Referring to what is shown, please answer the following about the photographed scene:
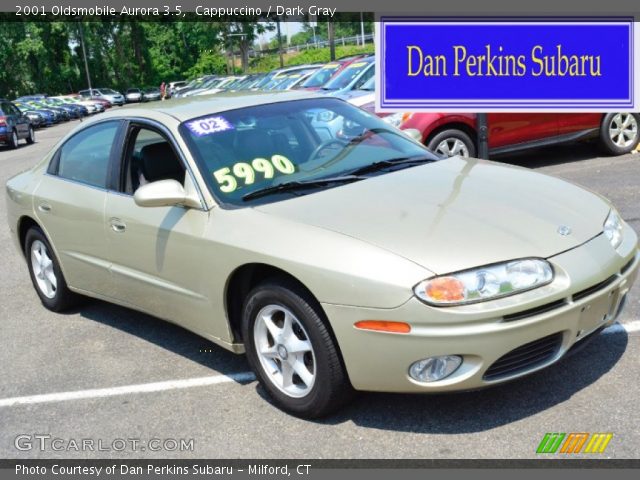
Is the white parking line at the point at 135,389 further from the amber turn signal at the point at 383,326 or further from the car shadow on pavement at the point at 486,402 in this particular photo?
the amber turn signal at the point at 383,326

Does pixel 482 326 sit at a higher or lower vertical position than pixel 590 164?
higher

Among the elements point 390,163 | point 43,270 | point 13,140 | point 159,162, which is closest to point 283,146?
point 390,163

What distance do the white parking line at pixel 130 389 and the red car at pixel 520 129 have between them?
206 inches

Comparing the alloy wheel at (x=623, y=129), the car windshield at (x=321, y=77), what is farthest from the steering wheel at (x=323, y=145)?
the car windshield at (x=321, y=77)

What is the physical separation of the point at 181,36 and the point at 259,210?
77550 mm

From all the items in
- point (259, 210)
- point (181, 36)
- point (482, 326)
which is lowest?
point (181, 36)

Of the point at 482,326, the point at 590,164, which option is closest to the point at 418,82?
the point at 590,164

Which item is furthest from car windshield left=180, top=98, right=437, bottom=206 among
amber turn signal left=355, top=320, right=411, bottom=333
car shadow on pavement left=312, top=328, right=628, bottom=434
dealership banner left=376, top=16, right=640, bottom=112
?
dealership banner left=376, top=16, right=640, bottom=112

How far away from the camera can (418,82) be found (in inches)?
341

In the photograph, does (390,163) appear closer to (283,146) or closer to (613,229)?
(283,146)

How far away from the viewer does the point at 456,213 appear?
3568 mm

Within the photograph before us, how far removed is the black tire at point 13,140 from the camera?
78.3 feet

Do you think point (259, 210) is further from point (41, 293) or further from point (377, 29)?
point (377, 29)

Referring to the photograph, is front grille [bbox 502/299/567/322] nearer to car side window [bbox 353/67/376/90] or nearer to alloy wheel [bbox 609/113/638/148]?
alloy wheel [bbox 609/113/638/148]
